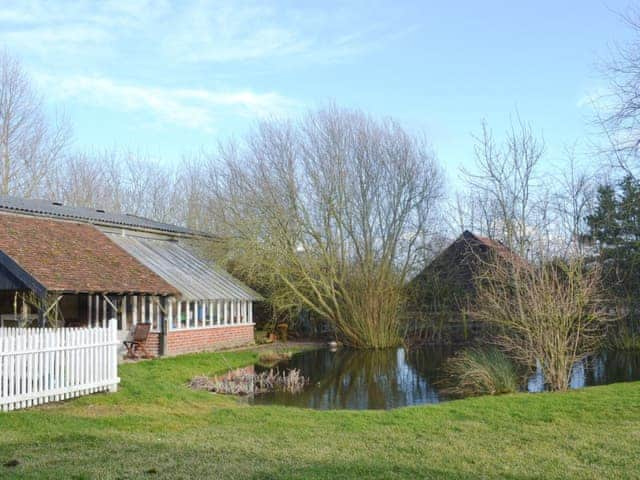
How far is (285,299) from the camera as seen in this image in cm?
2616

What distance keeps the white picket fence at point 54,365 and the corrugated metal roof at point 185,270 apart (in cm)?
819

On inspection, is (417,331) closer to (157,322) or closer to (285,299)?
(285,299)

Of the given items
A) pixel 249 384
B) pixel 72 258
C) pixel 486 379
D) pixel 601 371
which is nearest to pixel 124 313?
pixel 72 258

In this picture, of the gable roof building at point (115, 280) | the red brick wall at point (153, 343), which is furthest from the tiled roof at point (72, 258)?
the red brick wall at point (153, 343)

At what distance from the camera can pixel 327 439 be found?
25.5 feet

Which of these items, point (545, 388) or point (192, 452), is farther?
point (545, 388)

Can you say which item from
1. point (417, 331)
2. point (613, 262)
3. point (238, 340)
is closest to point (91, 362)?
point (238, 340)

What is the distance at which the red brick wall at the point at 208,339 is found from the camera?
1955 cm

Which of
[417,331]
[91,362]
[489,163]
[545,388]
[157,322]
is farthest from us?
[417,331]

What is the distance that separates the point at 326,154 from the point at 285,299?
596 centimetres

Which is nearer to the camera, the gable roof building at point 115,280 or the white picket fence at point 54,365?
the white picket fence at point 54,365

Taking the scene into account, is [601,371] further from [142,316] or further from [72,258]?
[72,258]

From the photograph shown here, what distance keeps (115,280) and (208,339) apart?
5.53m

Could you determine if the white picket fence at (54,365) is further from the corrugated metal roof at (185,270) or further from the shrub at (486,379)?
the corrugated metal roof at (185,270)
